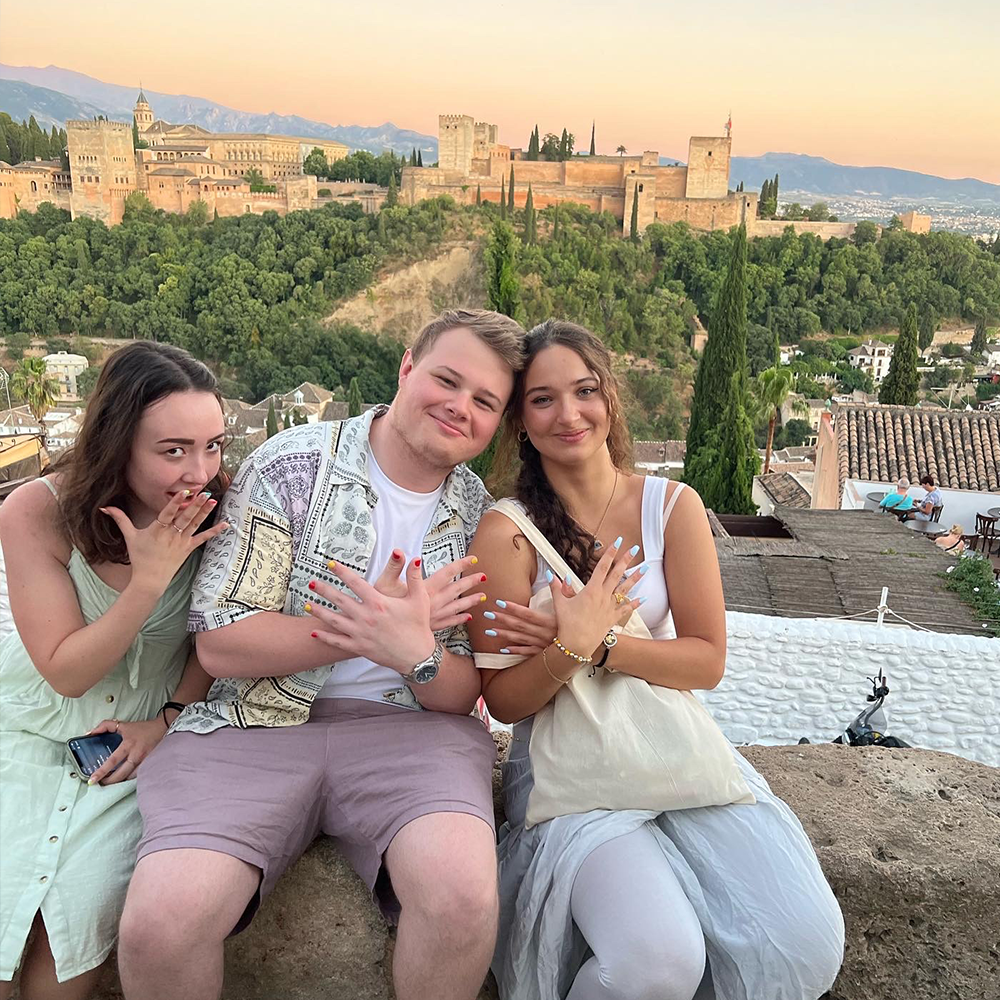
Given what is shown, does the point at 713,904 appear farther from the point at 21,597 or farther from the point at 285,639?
the point at 21,597

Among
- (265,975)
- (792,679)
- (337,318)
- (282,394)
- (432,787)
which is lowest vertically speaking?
(282,394)

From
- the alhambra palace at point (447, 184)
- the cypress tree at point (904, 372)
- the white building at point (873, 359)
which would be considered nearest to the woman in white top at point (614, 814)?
the cypress tree at point (904, 372)

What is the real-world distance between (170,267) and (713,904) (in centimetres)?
4422

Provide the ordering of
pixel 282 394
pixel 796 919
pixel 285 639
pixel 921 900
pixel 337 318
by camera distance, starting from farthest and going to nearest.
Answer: pixel 337 318
pixel 282 394
pixel 921 900
pixel 285 639
pixel 796 919

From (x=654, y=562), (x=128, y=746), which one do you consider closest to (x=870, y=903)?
(x=654, y=562)

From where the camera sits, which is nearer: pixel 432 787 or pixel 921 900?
pixel 432 787

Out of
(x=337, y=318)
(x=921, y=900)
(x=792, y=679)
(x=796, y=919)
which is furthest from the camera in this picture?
(x=337, y=318)

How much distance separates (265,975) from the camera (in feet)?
4.91

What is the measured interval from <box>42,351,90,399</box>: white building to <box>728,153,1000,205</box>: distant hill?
126 meters

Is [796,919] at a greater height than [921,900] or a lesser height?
greater

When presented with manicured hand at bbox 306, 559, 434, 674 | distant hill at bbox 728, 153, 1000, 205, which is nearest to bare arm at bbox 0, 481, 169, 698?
manicured hand at bbox 306, 559, 434, 674

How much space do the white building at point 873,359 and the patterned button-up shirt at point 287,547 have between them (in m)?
39.9

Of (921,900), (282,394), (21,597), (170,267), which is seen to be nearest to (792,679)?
(921,900)

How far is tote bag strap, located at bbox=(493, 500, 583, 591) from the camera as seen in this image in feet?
5.23
